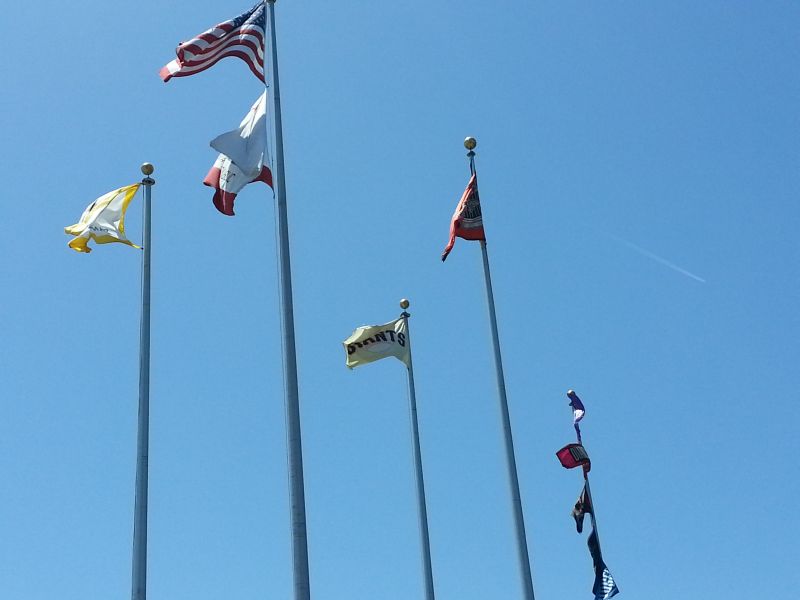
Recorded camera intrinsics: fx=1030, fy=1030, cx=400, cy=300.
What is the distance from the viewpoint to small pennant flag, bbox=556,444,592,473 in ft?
83.7

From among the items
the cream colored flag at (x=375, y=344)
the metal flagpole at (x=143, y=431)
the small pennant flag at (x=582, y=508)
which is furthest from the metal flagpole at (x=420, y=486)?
the metal flagpole at (x=143, y=431)

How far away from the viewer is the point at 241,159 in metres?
19.2

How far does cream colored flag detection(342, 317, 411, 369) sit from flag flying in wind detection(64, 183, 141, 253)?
7.49 meters

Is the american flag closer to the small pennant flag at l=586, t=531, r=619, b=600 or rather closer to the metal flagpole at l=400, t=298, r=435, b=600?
the metal flagpole at l=400, t=298, r=435, b=600

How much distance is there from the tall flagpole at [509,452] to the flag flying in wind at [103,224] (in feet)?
26.1

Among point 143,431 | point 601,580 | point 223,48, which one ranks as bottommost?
→ point 601,580

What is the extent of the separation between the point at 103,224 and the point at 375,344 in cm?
838

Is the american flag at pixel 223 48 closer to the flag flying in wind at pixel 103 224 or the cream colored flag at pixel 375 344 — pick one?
the flag flying in wind at pixel 103 224

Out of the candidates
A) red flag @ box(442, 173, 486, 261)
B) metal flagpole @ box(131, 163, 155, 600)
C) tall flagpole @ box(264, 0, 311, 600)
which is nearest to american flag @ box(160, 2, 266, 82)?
tall flagpole @ box(264, 0, 311, 600)

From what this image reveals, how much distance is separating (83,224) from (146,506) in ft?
23.4

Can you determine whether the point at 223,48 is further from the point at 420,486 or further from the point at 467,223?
the point at 420,486

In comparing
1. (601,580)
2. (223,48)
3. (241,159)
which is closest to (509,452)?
(601,580)

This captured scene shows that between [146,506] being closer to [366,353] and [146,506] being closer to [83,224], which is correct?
[83,224]

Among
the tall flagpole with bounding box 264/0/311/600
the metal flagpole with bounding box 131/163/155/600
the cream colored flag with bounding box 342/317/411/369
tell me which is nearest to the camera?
the tall flagpole with bounding box 264/0/311/600
